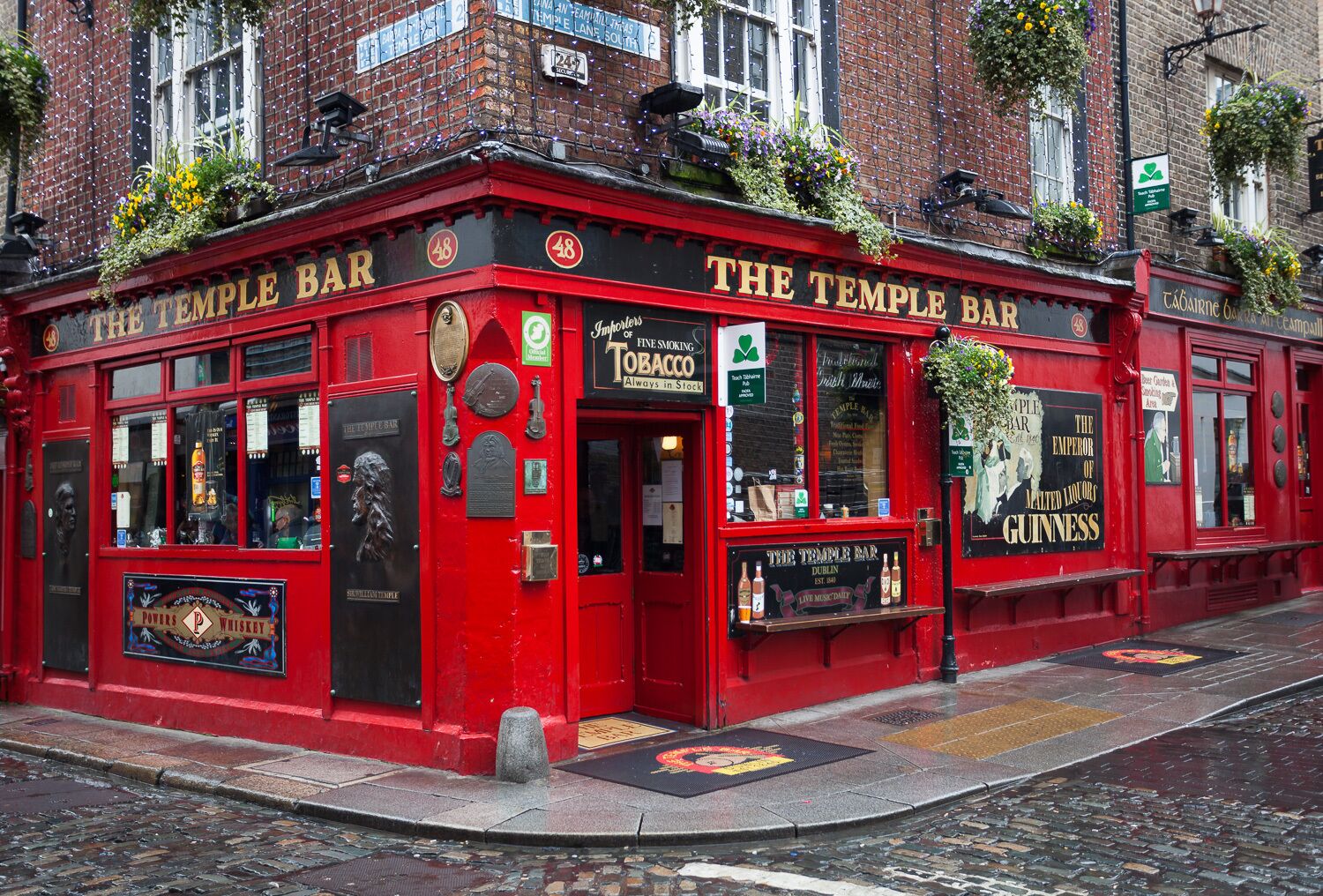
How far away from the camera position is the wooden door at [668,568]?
9703 mm

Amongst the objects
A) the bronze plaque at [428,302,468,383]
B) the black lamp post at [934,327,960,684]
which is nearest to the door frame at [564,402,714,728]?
the bronze plaque at [428,302,468,383]

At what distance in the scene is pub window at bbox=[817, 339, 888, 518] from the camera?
425 inches

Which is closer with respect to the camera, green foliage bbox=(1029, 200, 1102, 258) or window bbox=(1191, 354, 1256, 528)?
green foliage bbox=(1029, 200, 1102, 258)

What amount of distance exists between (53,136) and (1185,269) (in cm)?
1330

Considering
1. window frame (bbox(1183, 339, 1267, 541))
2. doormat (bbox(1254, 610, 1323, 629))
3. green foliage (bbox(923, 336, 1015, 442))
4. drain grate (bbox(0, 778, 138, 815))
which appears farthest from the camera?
window frame (bbox(1183, 339, 1267, 541))

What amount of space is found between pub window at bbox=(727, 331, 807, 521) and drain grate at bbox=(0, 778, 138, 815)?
509cm

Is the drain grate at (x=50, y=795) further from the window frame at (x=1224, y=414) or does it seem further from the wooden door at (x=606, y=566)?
the window frame at (x=1224, y=414)

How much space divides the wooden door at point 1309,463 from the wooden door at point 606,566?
1174 centimetres

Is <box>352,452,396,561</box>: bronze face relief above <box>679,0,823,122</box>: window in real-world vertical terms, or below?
below

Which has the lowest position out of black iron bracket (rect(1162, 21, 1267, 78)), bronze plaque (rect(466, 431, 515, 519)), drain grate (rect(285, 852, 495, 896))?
drain grate (rect(285, 852, 495, 896))

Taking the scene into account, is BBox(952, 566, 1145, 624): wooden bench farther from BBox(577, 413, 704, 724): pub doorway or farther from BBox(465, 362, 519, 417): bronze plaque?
BBox(465, 362, 519, 417): bronze plaque

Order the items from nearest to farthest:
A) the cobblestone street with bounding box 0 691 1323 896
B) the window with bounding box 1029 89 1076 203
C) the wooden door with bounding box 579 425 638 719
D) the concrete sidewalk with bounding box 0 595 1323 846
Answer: the cobblestone street with bounding box 0 691 1323 896 < the concrete sidewalk with bounding box 0 595 1323 846 < the wooden door with bounding box 579 425 638 719 < the window with bounding box 1029 89 1076 203

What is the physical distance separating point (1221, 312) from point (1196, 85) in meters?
3.05

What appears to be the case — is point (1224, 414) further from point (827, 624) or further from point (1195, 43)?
point (827, 624)
